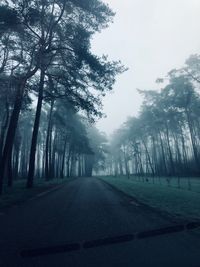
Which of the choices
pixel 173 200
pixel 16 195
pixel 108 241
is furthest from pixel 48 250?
pixel 16 195

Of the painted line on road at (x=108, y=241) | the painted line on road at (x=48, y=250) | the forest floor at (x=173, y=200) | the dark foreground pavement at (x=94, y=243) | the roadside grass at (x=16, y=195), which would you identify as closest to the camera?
the dark foreground pavement at (x=94, y=243)

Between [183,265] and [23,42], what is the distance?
17.3 m

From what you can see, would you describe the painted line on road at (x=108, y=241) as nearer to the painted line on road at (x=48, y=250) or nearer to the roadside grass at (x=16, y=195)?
the painted line on road at (x=48, y=250)

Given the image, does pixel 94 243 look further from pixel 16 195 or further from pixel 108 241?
pixel 16 195

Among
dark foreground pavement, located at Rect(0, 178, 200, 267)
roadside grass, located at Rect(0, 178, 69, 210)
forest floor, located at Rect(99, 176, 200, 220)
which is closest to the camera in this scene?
dark foreground pavement, located at Rect(0, 178, 200, 267)

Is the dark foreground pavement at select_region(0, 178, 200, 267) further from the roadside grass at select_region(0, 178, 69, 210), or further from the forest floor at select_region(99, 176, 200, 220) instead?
the roadside grass at select_region(0, 178, 69, 210)

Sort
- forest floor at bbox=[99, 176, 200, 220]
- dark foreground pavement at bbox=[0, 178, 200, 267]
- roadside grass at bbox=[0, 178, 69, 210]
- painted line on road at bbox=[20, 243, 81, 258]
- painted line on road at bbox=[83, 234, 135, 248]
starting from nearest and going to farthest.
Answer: dark foreground pavement at bbox=[0, 178, 200, 267], painted line on road at bbox=[20, 243, 81, 258], painted line on road at bbox=[83, 234, 135, 248], forest floor at bbox=[99, 176, 200, 220], roadside grass at bbox=[0, 178, 69, 210]

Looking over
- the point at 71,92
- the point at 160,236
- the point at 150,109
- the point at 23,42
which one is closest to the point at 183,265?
the point at 160,236

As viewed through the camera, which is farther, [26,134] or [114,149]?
[114,149]

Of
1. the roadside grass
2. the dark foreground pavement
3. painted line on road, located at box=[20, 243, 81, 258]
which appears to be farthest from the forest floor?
the roadside grass

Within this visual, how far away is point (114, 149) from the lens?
8469 centimetres

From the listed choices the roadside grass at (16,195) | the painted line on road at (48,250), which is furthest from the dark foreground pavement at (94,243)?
the roadside grass at (16,195)

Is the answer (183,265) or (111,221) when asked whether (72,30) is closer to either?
(111,221)

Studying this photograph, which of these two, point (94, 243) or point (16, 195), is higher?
point (16, 195)
